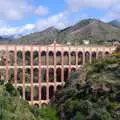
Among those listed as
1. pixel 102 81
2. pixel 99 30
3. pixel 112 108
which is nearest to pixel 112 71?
pixel 102 81

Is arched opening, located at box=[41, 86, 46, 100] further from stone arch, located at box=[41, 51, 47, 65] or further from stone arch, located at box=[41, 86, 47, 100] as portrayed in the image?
stone arch, located at box=[41, 51, 47, 65]

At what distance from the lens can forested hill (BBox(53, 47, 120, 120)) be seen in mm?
69125

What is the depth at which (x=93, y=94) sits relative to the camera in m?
79.6

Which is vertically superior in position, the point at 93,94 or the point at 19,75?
the point at 19,75

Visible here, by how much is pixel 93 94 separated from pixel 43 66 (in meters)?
21.1

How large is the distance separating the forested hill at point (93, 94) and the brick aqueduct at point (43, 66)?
20.6 ft

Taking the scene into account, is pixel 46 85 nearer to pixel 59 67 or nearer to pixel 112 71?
pixel 59 67

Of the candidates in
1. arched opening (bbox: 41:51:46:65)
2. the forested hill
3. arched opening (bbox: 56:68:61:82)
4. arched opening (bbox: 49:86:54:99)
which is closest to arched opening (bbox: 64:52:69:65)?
arched opening (bbox: 56:68:61:82)

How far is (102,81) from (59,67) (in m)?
20.2

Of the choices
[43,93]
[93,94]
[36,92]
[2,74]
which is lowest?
[43,93]

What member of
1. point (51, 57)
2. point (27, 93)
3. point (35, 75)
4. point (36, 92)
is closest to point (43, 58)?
point (51, 57)

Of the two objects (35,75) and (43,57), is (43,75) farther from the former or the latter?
(43,57)

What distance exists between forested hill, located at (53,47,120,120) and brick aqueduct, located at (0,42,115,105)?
6269 millimetres

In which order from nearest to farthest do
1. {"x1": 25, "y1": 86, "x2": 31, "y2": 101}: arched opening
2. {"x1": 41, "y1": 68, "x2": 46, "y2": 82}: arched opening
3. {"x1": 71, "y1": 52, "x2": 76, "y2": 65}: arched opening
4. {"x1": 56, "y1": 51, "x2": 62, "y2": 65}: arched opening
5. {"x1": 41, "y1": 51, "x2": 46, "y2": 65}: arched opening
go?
{"x1": 25, "y1": 86, "x2": 31, "y2": 101}: arched opening → {"x1": 41, "y1": 51, "x2": 46, "y2": 65}: arched opening → {"x1": 41, "y1": 68, "x2": 46, "y2": 82}: arched opening → {"x1": 56, "y1": 51, "x2": 62, "y2": 65}: arched opening → {"x1": 71, "y1": 52, "x2": 76, "y2": 65}: arched opening
